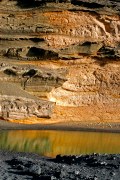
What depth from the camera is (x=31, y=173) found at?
12227mm

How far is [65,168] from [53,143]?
8.53 meters

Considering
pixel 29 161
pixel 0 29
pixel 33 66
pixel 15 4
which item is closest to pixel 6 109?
pixel 33 66

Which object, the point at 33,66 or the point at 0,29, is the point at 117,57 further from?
the point at 0,29

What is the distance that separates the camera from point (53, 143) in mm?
21531

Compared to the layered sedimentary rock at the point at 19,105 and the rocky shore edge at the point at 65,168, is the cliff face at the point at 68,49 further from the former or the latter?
the rocky shore edge at the point at 65,168

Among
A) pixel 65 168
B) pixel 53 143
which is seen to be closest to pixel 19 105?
pixel 53 143

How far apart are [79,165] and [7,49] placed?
20.9m

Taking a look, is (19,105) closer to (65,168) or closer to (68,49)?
(68,49)

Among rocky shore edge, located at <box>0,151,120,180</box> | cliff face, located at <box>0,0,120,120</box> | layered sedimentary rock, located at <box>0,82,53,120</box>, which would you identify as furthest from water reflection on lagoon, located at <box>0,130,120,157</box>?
cliff face, located at <box>0,0,120,120</box>

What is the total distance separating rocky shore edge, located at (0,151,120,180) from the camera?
11920mm

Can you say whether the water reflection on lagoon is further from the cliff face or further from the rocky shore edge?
the cliff face

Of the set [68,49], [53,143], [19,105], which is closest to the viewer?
[53,143]

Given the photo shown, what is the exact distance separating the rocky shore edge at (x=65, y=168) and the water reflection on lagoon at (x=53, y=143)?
3.41 meters

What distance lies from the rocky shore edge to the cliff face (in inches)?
720
